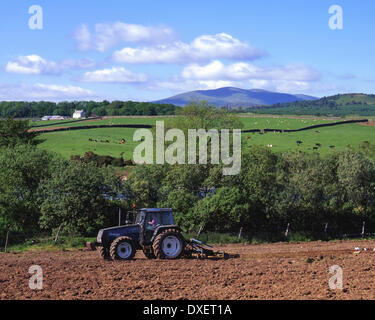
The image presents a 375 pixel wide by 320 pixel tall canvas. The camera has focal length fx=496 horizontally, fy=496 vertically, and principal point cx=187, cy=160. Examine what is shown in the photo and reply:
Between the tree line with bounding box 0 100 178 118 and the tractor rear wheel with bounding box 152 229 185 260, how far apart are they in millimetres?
129230

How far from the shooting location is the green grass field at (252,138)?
89125 millimetres

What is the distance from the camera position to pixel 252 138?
105938 millimetres

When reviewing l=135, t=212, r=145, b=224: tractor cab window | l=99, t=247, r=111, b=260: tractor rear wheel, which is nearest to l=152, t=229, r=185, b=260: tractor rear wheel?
l=135, t=212, r=145, b=224: tractor cab window

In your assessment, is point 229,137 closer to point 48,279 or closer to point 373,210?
point 373,210

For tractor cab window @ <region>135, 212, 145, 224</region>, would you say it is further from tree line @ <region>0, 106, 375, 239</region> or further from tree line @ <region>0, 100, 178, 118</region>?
tree line @ <region>0, 100, 178, 118</region>

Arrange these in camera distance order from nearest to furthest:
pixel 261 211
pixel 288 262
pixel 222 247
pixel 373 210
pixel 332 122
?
pixel 288 262 < pixel 222 247 < pixel 261 211 < pixel 373 210 < pixel 332 122

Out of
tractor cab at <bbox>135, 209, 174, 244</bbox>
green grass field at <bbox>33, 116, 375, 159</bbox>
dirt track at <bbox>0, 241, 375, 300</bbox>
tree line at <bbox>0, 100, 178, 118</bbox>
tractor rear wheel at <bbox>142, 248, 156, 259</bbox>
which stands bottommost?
tractor rear wheel at <bbox>142, 248, 156, 259</bbox>

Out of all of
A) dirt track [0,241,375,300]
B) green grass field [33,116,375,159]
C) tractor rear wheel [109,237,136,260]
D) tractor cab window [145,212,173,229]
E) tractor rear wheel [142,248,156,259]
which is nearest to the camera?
dirt track [0,241,375,300]

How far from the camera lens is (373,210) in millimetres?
39812

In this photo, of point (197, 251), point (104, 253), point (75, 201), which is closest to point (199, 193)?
point (75, 201)

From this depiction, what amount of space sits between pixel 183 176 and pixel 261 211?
6.50m

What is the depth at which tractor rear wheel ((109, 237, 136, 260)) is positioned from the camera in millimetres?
21516

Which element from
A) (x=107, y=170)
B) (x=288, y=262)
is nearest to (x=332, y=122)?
(x=107, y=170)

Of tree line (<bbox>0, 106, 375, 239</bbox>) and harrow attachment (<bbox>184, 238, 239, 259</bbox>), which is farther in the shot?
tree line (<bbox>0, 106, 375, 239</bbox>)
